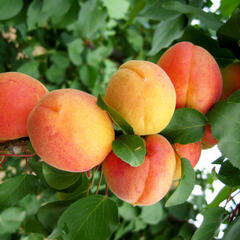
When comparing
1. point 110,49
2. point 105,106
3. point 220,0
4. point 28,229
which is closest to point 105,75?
point 110,49

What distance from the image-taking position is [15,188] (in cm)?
70

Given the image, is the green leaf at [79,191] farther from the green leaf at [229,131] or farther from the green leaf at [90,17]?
the green leaf at [90,17]

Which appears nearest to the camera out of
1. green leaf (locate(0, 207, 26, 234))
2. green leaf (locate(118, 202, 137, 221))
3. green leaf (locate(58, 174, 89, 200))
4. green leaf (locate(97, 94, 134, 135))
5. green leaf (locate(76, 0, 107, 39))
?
green leaf (locate(97, 94, 134, 135))

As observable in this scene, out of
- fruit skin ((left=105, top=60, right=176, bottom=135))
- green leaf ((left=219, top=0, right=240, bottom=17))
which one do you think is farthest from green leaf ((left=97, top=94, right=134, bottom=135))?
green leaf ((left=219, top=0, right=240, bottom=17))

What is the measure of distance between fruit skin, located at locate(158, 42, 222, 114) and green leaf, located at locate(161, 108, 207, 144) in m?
0.03

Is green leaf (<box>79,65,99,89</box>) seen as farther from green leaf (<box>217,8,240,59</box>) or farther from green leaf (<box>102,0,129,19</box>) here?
green leaf (<box>217,8,240,59</box>)

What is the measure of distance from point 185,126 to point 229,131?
0.09 meters

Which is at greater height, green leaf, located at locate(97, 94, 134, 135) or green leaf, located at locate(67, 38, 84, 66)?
green leaf, located at locate(97, 94, 134, 135)

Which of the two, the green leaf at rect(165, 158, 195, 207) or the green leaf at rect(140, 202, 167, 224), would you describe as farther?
the green leaf at rect(140, 202, 167, 224)

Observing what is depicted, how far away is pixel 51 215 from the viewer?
0.68 m

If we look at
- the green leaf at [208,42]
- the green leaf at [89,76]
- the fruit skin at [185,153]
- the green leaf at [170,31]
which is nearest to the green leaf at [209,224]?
the fruit skin at [185,153]

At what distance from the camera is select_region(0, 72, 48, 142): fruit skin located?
0.59m

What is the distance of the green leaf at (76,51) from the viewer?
5.61 ft

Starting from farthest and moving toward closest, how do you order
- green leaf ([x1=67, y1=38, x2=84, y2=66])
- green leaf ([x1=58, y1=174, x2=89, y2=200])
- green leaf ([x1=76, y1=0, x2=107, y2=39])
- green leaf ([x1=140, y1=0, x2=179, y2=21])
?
green leaf ([x1=67, y1=38, x2=84, y2=66])
green leaf ([x1=76, y1=0, x2=107, y2=39])
green leaf ([x1=140, y1=0, x2=179, y2=21])
green leaf ([x1=58, y1=174, x2=89, y2=200])
